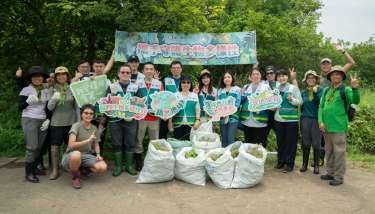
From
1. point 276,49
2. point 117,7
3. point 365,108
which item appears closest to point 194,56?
point 117,7

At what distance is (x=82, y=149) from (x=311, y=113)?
3769mm

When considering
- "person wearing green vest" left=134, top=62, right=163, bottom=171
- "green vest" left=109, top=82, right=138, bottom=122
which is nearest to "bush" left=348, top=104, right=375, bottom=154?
"person wearing green vest" left=134, top=62, right=163, bottom=171

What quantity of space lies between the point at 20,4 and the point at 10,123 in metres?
2.74

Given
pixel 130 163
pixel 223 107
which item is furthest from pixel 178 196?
pixel 223 107

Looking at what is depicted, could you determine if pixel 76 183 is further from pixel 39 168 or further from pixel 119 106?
pixel 119 106

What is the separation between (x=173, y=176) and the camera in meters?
6.07

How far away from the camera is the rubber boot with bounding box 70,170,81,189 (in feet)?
18.8

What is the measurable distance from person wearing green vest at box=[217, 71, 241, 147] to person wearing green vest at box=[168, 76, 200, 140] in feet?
1.50

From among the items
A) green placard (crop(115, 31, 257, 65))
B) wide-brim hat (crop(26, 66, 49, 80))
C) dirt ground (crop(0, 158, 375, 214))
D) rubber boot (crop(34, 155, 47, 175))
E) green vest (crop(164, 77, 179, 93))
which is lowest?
dirt ground (crop(0, 158, 375, 214))

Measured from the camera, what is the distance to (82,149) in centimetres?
592

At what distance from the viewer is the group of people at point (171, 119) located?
593cm

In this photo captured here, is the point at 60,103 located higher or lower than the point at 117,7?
lower

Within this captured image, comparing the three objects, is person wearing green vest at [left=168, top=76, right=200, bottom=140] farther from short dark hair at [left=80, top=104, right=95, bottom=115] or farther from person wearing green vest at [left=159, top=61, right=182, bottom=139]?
short dark hair at [left=80, top=104, right=95, bottom=115]

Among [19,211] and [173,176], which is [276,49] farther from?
[19,211]
